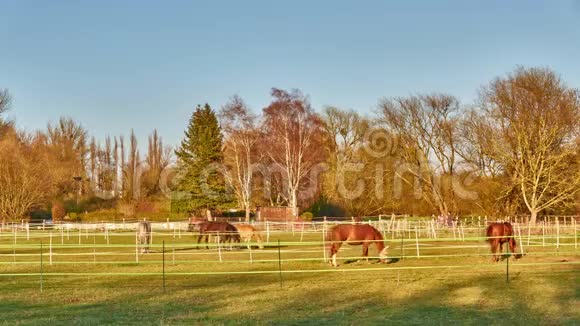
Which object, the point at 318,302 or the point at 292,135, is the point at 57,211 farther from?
the point at 318,302

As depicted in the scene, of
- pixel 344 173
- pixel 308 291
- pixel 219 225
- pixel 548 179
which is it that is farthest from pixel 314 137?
pixel 308 291

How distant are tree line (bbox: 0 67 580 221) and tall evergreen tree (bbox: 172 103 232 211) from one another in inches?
3.4

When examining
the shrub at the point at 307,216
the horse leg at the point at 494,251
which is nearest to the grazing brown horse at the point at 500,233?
the horse leg at the point at 494,251

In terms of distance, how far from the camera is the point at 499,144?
116ft

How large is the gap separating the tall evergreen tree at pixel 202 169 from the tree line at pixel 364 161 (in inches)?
3.4

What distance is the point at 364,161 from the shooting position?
46531 millimetres

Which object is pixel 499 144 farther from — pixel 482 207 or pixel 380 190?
pixel 380 190

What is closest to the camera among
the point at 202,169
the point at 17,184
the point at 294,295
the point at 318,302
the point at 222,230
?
the point at 318,302

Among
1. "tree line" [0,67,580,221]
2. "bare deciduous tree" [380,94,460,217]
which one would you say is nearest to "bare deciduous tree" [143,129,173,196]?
"tree line" [0,67,580,221]

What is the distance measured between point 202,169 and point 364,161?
41.9 feet

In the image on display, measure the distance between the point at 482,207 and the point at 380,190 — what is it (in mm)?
8233

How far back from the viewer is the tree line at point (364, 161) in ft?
112

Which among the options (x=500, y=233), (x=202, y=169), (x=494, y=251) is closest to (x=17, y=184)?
(x=202, y=169)

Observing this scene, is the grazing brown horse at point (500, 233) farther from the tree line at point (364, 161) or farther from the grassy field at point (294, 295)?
the tree line at point (364, 161)
